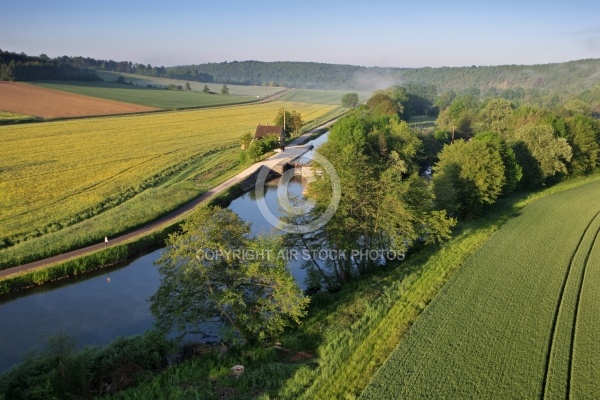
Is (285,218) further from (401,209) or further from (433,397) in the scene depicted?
(433,397)

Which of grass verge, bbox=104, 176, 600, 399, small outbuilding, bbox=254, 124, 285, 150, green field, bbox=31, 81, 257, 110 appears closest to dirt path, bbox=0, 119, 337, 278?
small outbuilding, bbox=254, 124, 285, 150

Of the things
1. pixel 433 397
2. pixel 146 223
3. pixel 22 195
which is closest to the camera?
pixel 433 397

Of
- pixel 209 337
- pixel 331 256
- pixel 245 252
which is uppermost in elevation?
pixel 245 252

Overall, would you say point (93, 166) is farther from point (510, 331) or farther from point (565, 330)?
point (565, 330)

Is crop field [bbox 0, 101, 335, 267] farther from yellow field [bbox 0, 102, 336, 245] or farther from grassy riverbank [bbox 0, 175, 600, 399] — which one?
grassy riverbank [bbox 0, 175, 600, 399]

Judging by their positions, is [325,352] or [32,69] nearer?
[325,352]

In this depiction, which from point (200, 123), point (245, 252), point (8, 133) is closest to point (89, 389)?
point (245, 252)

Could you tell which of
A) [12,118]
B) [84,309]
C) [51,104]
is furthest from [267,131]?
[84,309]

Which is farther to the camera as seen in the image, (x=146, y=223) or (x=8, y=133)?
(x=8, y=133)
